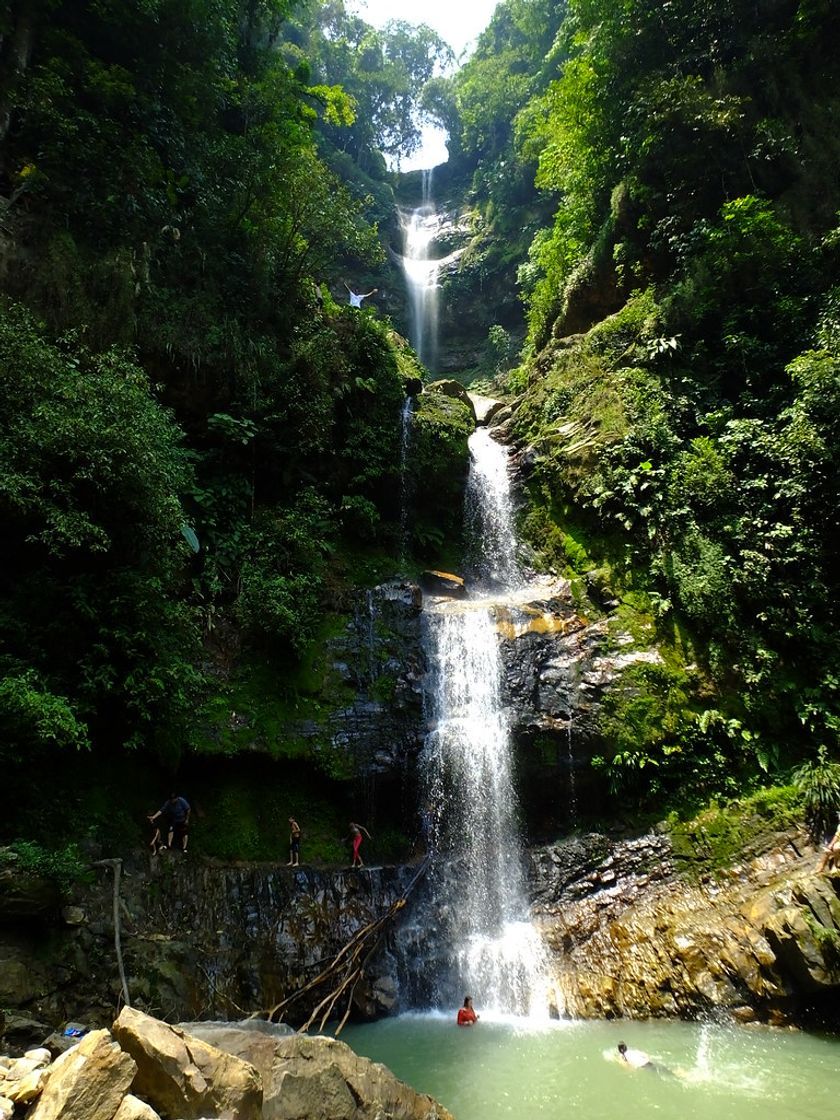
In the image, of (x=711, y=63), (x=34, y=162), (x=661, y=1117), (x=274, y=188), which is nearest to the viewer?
(x=661, y=1117)

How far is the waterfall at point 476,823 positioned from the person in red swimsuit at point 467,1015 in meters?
0.62

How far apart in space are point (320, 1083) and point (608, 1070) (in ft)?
12.3

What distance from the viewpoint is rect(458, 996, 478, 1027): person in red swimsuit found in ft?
27.3

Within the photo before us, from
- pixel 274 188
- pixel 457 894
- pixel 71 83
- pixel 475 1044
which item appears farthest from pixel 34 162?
pixel 475 1044

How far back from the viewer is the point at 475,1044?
25.1 feet

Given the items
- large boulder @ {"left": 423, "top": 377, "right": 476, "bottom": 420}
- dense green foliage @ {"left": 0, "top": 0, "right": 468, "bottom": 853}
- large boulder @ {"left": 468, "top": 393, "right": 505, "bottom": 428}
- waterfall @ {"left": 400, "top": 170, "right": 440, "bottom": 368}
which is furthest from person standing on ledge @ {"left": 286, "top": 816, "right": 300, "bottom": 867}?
waterfall @ {"left": 400, "top": 170, "right": 440, "bottom": 368}

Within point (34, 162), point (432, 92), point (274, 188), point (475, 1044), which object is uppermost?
point (432, 92)

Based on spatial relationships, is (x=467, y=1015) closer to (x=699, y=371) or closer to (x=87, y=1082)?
(x=87, y=1082)

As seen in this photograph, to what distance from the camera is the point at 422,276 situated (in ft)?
110

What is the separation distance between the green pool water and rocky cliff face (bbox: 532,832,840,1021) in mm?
345

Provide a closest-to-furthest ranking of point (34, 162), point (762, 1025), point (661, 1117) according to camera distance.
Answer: point (661, 1117), point (762, 1025), point (34, 162)

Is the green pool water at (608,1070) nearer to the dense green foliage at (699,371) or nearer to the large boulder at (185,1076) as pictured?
the large boulder at (185,1076)

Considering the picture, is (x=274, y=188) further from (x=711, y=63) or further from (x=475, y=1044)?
(x=475, y=1044)

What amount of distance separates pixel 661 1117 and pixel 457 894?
191 inches
